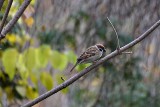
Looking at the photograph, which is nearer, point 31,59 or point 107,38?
point 31,59

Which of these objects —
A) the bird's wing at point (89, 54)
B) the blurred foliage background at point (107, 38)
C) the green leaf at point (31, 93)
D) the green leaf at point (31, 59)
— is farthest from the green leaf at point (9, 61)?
the blurred foliage background at point (107, 38)

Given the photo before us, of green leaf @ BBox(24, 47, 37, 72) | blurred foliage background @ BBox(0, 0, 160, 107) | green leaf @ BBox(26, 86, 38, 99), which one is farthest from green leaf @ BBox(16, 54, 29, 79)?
blurred foliage background @ BBox(0, 0, 160, 107)

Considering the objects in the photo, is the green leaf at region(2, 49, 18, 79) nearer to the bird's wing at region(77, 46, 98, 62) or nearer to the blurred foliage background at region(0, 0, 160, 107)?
the bird's wing at region(77, 46, 98, 62)

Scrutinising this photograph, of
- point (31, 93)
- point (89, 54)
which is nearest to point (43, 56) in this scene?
point (31, 93)

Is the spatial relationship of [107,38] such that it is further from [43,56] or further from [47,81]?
[43,56]

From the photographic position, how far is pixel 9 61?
3.25 m

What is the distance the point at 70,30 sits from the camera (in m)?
5.60

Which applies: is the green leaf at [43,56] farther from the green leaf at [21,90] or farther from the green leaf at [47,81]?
the green leaf at [21,90]

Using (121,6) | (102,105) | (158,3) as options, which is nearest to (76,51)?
(102,105)

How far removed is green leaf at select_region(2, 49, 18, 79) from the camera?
3.11 metres

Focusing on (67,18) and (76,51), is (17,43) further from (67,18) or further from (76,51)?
(76,51)

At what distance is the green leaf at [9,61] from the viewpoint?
3111mm

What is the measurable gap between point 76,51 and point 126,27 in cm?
72

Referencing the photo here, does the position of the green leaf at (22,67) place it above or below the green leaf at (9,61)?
below
